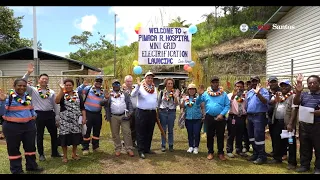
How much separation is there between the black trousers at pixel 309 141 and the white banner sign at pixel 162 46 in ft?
11.4

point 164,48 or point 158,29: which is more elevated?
point 158,29

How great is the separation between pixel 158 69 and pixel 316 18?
39.1 ft

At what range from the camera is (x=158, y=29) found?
793 cm

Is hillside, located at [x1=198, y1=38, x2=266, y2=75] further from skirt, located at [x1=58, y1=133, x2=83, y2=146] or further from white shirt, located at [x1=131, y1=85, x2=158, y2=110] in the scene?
skirt, located at [x1=58, y1=133, x2=83, y2=146]

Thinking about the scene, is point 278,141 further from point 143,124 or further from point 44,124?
point 44,124

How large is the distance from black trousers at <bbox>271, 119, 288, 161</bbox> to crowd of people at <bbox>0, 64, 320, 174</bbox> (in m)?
0.02

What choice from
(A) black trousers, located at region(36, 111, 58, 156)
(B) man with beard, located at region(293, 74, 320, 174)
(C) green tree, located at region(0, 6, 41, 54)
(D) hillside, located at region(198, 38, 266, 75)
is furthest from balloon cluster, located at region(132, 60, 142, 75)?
(D) hillside, located at region(198, 38, 266, 75)

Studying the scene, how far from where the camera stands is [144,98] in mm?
6543

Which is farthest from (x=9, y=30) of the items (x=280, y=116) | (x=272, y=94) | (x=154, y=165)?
(x=280, y=116)

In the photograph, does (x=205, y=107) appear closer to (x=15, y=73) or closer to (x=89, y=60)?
(x=15, y=73)

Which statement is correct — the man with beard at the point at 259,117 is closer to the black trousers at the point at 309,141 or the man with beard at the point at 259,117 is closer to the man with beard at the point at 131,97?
the black trousers at the point at 309,141

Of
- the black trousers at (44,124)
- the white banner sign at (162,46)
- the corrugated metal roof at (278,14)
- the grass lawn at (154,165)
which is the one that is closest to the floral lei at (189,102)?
the grass lawn at (154,165)

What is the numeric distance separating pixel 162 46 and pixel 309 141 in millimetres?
4136
